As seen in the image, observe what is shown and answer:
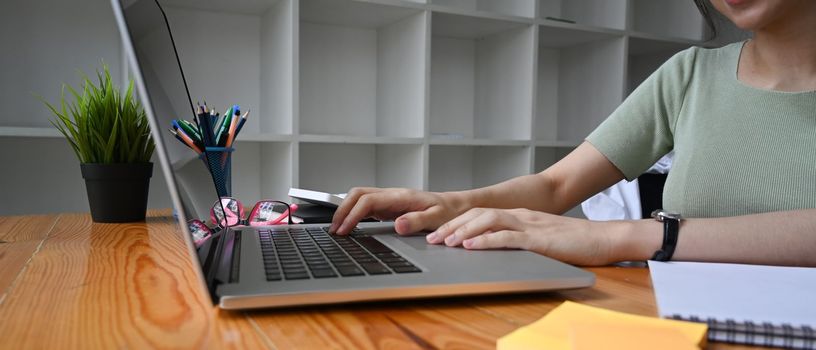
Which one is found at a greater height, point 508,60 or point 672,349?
point 508,60

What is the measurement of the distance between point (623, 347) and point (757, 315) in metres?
0.13

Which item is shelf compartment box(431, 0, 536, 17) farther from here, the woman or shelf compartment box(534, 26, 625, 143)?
the woman

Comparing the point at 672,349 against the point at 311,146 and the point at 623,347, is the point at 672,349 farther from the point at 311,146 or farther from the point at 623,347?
the point at 311,146

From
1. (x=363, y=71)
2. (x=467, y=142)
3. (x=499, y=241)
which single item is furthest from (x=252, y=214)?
(x=363, y=71)

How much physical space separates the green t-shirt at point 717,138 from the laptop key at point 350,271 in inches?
26.5

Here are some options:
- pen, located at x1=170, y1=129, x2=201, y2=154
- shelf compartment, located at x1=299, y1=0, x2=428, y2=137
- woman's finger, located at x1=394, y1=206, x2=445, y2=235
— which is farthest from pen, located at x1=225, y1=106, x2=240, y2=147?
shelf compartment, located at x1=299, y1=0, x2=428, y2=137

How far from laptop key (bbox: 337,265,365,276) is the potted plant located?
2.28ft

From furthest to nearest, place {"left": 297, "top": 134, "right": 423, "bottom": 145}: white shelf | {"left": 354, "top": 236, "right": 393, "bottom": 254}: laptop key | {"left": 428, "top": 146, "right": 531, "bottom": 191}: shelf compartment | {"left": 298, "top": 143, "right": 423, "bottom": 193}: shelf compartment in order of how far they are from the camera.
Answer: {"left": 428, "top": 146, "right": 531, "bottom": 191}: shelf compartment, {"left": 298, "top": 143, "right": 423, "bottom": 193}: shelf compartment, {"left": 297, "top": 134, "right": 423, "bottom": 145}: white shelf, {"left": 354, "top": 236, "right": 393, "bottom": 254}: laptop key

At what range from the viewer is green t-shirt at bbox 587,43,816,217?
851mm

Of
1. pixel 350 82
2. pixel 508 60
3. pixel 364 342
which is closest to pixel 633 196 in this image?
pixel 508 60

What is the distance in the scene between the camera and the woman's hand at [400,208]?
699 mm

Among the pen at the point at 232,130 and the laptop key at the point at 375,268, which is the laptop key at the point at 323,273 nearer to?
the laptop key at the point at 375,268

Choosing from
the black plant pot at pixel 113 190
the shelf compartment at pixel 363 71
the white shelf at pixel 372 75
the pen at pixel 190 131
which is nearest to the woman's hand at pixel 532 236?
the pen at pixel 190 131

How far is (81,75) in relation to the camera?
1732 mm
